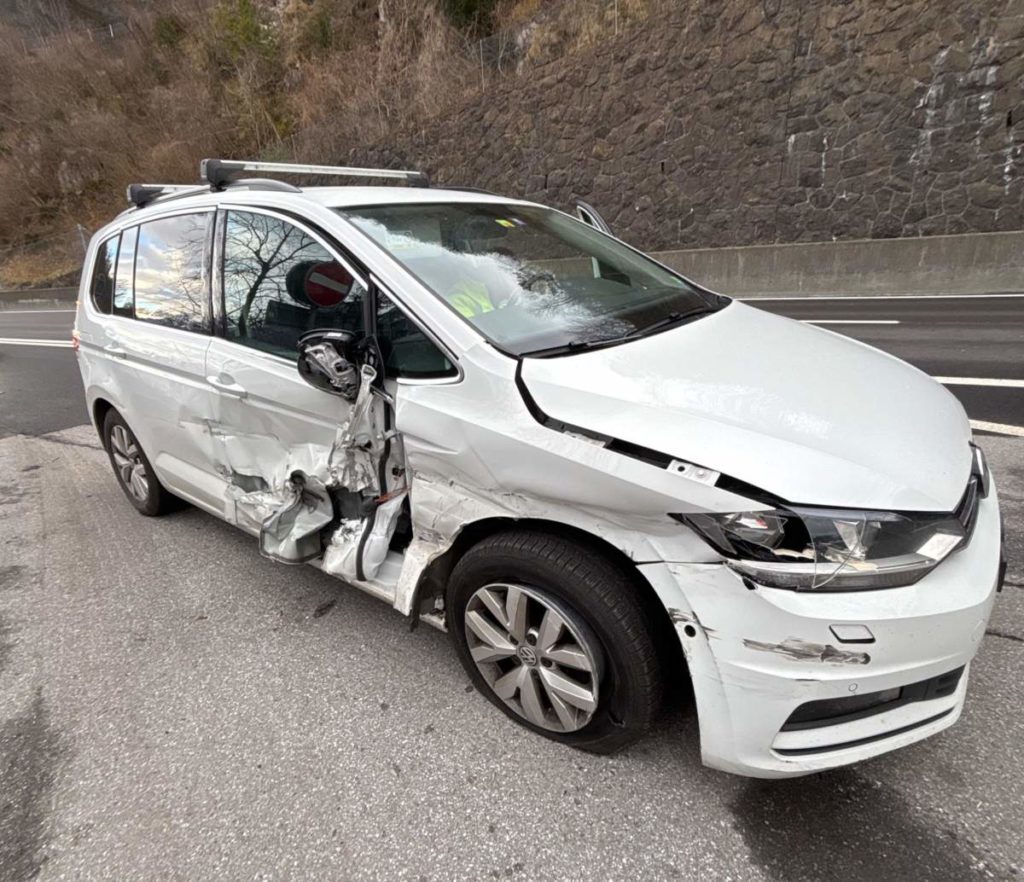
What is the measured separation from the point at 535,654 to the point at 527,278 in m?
1.44

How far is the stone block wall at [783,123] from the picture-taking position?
34.4 ft

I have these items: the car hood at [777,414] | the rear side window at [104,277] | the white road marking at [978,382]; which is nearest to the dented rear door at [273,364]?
the car hood at [777,414]

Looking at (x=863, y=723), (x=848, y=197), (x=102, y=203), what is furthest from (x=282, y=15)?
(x=863, y=723)

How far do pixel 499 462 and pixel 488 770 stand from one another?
1011 millimetres

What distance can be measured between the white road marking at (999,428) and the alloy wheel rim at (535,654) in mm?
3897

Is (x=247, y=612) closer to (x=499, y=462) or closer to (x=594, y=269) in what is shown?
(x=499, y=462)

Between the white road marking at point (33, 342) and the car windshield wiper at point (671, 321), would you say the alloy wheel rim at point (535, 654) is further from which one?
the white road marking at point (33, 342)

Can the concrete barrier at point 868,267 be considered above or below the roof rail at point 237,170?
below

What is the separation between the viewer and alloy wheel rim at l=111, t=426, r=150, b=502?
3.87 meters

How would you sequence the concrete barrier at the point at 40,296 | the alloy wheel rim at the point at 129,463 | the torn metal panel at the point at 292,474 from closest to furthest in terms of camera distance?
the torn metal panel at the point at 292,474, the alloy wheel rim at the point at 129,463, the concrete barrier at the point at 40,296

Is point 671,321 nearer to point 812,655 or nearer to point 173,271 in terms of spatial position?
point 812,655

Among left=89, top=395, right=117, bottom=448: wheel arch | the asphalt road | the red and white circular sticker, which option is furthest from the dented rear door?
left=89, top=395, right=117, bottom=448: wheel arch

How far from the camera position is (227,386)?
2746mm

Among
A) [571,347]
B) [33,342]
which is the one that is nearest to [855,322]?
[571,347]
